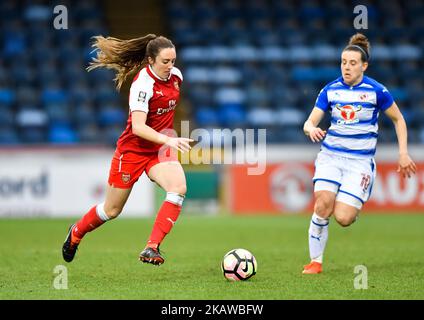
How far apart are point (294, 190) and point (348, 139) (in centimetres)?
857

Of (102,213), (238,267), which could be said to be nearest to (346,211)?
(238,267)

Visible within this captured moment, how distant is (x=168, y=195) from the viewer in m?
7.38

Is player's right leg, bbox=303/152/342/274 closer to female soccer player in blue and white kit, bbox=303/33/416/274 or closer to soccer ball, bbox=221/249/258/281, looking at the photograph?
female soccer player in blue and white kit, bbox=303/33/416/274

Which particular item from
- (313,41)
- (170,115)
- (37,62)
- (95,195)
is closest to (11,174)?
(95,195)

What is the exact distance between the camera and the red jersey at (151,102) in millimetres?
7281

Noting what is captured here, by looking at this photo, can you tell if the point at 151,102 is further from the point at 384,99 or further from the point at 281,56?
the point at 281,56

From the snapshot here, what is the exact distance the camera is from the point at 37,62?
20.3m

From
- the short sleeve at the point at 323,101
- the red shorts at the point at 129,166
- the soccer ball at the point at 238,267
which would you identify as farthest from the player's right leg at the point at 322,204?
the red shorts at the point at 129,166

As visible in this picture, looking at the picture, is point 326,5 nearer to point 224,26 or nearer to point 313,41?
point 313,41

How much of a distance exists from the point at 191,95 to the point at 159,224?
13526 millimetres

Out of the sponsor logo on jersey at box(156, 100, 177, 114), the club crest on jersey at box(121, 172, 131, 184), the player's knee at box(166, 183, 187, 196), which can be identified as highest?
the sponsor logo on jersey at box(156, 100, 177, 114)

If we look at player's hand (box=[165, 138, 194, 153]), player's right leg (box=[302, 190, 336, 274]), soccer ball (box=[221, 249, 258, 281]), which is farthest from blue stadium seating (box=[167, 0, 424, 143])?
player's hand (box=[165, 138, 194, 153])

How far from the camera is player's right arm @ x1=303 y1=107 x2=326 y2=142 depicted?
23.5 feet

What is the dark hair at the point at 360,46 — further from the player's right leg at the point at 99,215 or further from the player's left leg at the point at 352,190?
the player's right leg at the point at 99,215
